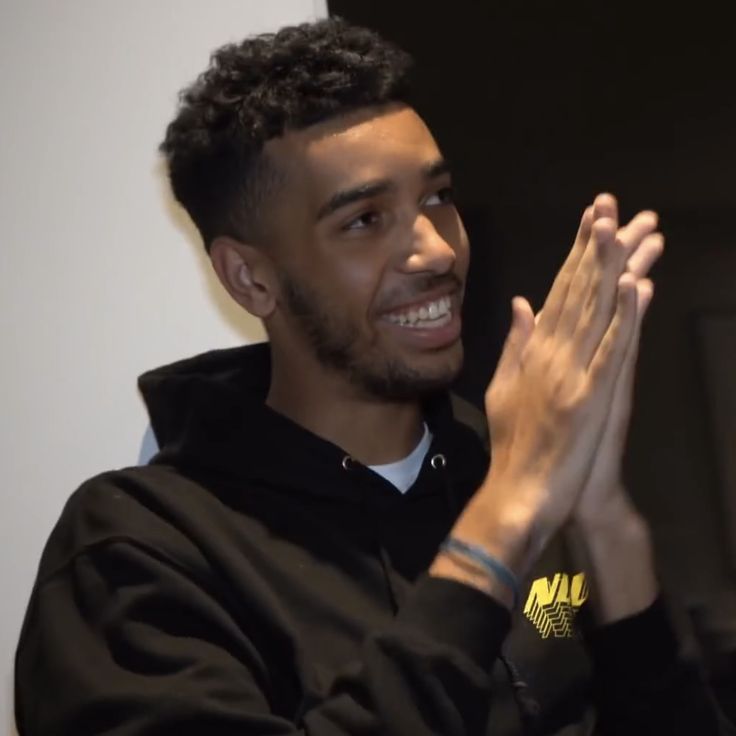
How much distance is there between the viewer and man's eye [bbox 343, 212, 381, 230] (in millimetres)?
1167

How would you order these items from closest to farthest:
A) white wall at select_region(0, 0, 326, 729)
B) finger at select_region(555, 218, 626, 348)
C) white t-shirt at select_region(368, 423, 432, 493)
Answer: finger at select_region(555, 218, 626, 348)
white t-shirt at select_region(368, 423, 432, 493)
white wall at select_region(0, 0, 326, 729)

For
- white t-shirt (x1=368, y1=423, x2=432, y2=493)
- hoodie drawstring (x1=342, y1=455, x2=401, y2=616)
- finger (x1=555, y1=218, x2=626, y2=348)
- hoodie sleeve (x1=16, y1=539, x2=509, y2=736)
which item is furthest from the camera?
white t-shirt (x1=368, y1=423, x2=432, y2=493)

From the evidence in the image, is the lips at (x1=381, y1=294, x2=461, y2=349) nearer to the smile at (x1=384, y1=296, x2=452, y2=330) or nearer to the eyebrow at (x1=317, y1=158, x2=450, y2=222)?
the smile at (x1=384, y1=296, x2=452, y2=330)

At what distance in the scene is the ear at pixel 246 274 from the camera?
1.24 m

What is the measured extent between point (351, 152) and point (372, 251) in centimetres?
11

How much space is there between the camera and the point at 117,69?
1.48 m

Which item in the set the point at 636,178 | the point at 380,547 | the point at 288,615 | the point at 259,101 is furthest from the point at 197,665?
the point at 636,178

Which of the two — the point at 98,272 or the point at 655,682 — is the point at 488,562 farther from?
the point at 98,272

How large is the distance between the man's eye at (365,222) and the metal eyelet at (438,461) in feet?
0.91

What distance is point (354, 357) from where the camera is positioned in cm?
119

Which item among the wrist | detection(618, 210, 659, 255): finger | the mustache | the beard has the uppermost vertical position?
detection(618, 210, 659, 255): finger

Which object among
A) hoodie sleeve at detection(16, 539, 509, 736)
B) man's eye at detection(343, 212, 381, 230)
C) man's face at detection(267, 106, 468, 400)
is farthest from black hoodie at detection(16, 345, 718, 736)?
man's eye at detection(343, 212, 381, 230)

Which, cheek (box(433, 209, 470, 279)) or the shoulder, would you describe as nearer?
the shoulder

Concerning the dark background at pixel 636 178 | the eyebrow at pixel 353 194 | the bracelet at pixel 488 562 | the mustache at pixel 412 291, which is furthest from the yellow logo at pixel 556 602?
the eyebrow at pixel 353 194
